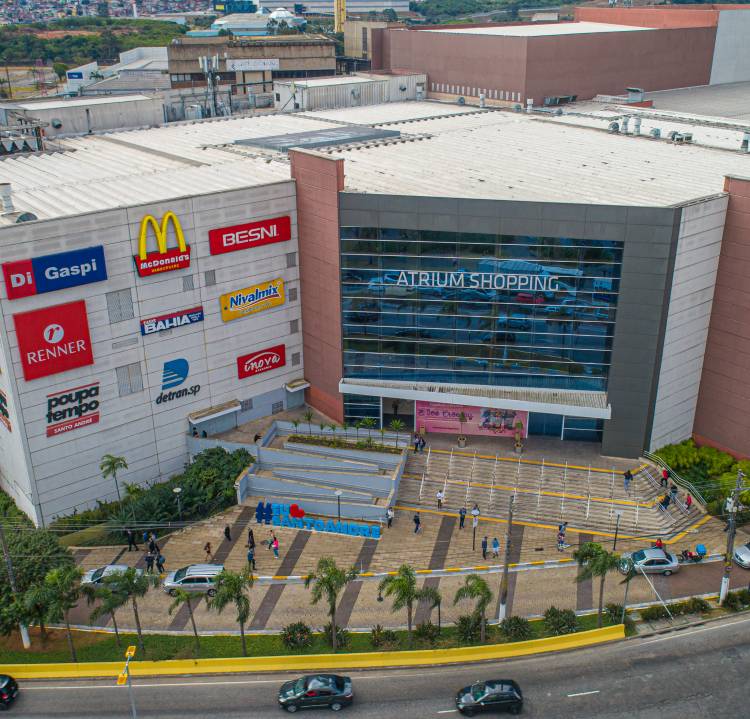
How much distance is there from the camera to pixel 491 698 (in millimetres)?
38656

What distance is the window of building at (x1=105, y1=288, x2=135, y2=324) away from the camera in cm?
5291

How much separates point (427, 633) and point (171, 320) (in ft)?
88.6

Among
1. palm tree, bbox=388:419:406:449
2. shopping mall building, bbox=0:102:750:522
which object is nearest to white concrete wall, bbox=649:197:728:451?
shopping mall building, bbox=0:102:750:522

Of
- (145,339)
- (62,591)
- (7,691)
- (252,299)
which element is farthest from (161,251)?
(7,691)

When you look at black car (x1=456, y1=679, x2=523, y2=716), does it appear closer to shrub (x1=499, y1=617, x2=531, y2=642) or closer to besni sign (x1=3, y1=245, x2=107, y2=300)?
shrub (x1=499, y1=617, x2=531, y2=642)

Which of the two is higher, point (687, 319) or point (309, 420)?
point (687, 319)

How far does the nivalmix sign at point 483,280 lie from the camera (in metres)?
56.5

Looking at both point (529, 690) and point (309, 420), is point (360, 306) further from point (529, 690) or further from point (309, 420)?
point (529, 690)

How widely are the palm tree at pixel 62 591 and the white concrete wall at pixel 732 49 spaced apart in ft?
359

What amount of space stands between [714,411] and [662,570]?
16135mm

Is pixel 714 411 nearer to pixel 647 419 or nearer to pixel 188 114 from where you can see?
pixel 647 419

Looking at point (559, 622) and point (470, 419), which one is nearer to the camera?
point (559, 622)

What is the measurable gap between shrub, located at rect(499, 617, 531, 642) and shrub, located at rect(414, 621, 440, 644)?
3.61 meters

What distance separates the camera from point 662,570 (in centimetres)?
4941
